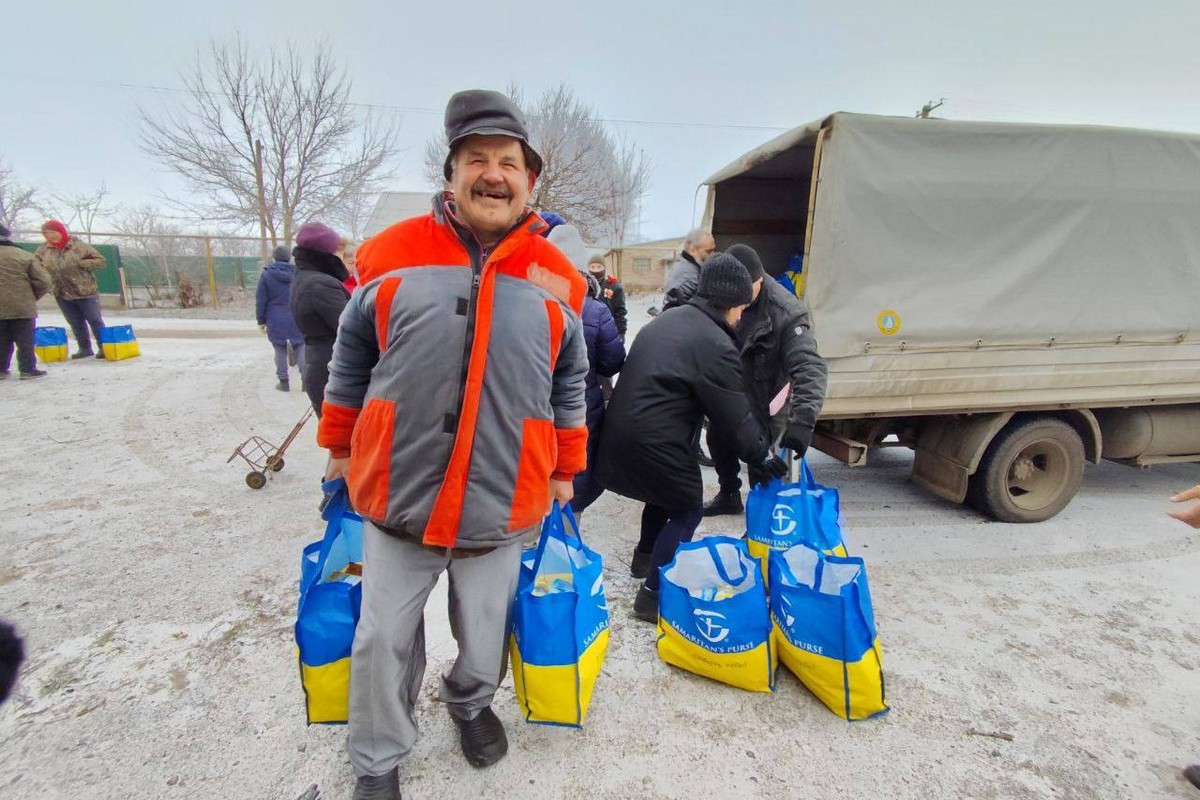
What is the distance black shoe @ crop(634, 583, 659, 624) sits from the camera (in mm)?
2791

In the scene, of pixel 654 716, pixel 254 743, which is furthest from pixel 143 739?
pixel 654 716

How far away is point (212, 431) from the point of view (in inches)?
219

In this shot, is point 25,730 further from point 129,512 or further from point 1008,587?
point 1008,587

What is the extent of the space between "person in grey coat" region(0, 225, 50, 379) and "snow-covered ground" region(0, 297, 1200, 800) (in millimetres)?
3855

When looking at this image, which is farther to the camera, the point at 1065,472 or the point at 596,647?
the point at 1065,472

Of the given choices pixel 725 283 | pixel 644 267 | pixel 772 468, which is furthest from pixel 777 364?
pixel 644 267

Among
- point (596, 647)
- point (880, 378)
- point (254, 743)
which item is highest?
point (880, 378)

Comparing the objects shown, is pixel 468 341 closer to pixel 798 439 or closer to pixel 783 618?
pixel 783 618

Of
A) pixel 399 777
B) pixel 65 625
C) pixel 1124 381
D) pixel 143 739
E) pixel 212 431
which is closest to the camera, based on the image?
pixel 399 777

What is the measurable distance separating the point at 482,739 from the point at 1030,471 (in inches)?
164

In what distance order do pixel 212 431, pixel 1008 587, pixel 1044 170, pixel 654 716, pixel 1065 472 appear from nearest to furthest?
pixel 654 716 < pixel 1008 587 < pixel 1044 170 < pixel 1065 472 < pixel 212 431

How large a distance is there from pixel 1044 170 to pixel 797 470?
2343mm

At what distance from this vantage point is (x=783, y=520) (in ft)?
8.82

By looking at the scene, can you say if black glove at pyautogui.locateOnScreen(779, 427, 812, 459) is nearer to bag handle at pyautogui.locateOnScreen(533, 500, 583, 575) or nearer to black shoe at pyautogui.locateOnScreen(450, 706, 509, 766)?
bag handle at pyautogui.locateOnScreen(533, 500, 583, 575)
